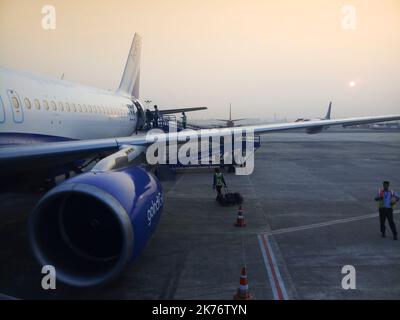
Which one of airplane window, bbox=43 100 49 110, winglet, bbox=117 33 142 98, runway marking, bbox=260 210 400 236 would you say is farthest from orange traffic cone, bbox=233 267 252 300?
winglet, bbox=117 33 142 98

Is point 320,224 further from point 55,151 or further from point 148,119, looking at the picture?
point 148,119

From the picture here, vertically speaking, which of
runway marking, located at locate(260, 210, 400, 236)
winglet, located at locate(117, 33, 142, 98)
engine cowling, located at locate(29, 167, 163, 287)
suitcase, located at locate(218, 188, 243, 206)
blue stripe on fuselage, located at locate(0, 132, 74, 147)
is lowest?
runway marking, located at locate(260, 210, 400, 236)

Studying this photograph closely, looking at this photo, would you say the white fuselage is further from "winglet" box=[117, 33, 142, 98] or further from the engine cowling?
"winglet" box=[117, 33, 142, 98]

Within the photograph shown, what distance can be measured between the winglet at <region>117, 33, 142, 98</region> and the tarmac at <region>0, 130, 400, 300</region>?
9.65m

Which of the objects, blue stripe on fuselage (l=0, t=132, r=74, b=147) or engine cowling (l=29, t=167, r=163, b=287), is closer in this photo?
engine cowling (l=29, t=167, r=163, b=287)

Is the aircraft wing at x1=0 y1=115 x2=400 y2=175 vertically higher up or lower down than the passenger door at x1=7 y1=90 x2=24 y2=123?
lower down

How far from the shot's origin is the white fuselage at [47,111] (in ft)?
25.6

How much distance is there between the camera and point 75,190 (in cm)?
593

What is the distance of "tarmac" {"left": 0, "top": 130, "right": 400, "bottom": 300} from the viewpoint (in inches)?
262

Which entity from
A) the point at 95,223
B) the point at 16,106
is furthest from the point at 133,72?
the point at 95,223

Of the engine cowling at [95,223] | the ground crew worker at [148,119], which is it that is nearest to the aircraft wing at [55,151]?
the engine cowling at [95,223]

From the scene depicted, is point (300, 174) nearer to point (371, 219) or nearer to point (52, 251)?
point (371, 219)

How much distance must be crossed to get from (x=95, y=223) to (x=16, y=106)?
3418 mm

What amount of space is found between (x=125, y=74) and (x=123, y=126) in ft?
24.9
